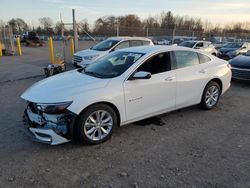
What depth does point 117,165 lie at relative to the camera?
Answer: 3.29 m

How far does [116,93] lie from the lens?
3859 millimetres

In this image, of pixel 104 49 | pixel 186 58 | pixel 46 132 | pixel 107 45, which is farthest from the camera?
pixel 107 45

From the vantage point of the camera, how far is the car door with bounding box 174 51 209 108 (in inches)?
188

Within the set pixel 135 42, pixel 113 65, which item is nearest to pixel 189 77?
pixel 113 65

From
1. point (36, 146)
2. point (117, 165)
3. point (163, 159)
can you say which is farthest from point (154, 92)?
point (36, 146)

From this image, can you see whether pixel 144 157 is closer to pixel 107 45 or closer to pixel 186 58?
pixel 186 58

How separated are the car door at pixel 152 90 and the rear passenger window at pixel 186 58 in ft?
0.81

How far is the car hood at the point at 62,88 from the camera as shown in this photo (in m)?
3.56

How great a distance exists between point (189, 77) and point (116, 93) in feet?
6.10

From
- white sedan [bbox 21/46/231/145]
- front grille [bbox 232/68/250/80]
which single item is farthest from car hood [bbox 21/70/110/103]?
front grille [bbox 232/68/250/80]

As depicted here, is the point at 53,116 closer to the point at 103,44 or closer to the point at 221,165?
the point at 221,165

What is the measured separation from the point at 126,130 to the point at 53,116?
4.87 ft

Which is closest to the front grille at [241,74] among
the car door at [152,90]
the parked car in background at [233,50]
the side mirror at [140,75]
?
the car door at [152,90]

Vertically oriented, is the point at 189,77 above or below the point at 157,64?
below
